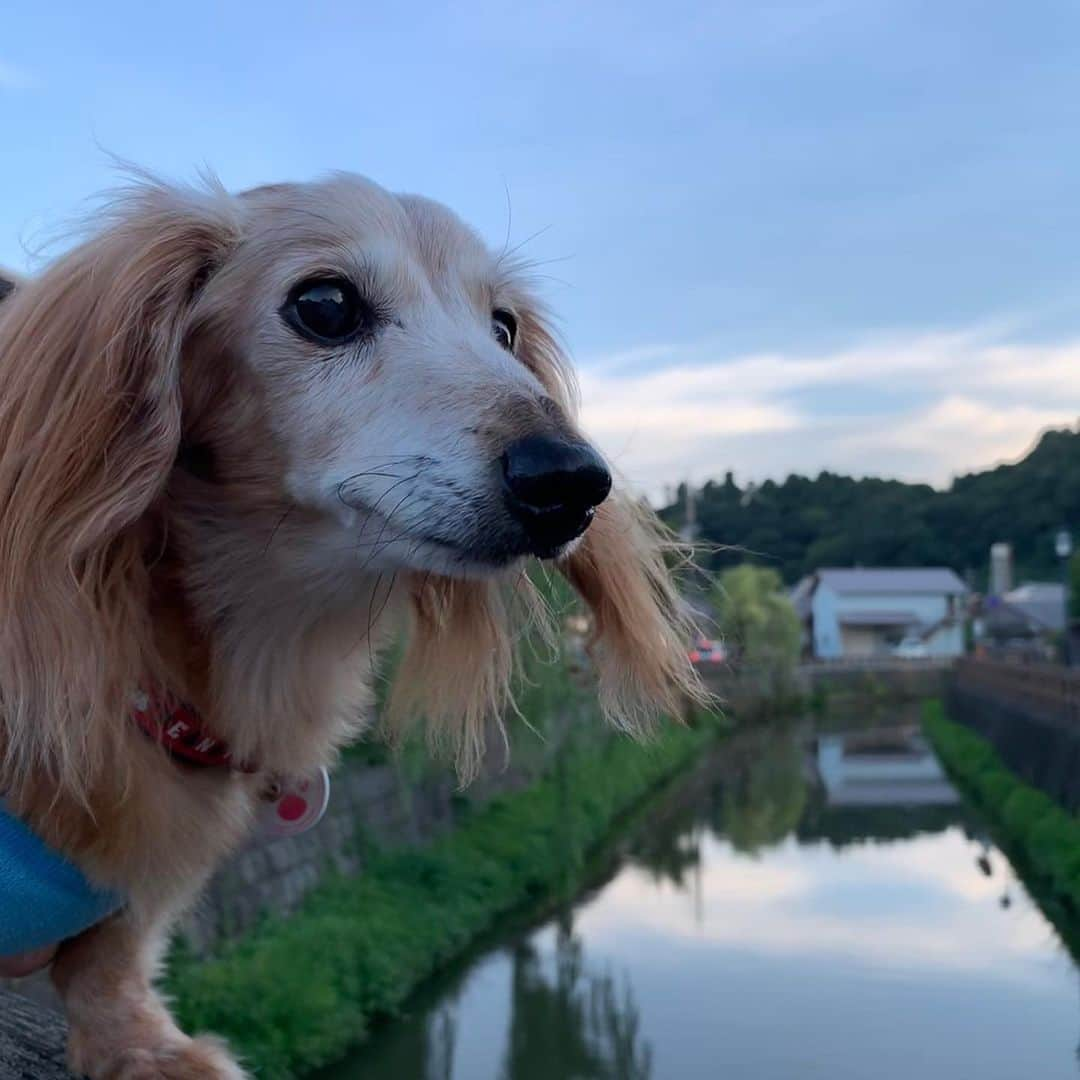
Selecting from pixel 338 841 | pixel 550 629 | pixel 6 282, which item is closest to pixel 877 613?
pixel 338 841

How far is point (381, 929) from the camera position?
37.4 ft

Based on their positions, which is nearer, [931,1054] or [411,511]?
[411,511]

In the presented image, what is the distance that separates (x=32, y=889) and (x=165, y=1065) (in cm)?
33

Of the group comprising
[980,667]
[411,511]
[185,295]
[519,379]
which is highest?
[185,295]

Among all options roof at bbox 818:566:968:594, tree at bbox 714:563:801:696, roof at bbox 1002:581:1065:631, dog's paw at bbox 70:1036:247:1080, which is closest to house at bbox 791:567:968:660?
roof at bbox 818:566:968:594

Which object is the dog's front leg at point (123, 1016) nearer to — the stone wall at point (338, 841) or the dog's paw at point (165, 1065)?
the dog's paw at point (165, 1065)

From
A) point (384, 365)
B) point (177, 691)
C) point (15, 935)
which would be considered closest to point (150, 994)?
point (15, 935)

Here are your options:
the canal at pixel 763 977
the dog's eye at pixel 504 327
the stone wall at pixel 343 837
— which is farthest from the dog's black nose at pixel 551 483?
the canal at pixel 763 977

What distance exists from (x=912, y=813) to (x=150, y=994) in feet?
73.9

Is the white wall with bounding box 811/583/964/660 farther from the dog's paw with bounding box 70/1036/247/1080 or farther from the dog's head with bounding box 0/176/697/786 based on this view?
the dog's paw with bounding box 70/1036/247/1080

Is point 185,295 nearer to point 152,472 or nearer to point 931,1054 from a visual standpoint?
point 152,472

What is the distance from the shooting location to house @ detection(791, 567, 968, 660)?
193ft

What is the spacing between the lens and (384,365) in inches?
74.1

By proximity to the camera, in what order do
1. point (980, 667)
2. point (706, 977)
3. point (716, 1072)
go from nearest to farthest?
1. point (716, 1072)
2. point (706, 977)
3. point (980, 667)
